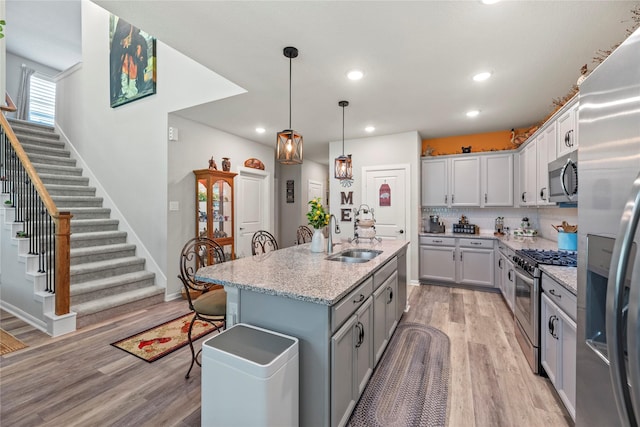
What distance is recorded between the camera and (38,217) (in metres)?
3.36

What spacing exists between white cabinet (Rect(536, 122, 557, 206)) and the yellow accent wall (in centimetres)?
129

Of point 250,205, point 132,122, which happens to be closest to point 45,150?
point 132,122

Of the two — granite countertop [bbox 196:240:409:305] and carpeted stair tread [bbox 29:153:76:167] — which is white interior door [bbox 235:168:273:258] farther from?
carpeted stair tread [bbox 29:153:76:167]

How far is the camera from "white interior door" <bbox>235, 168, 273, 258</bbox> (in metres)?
5.09

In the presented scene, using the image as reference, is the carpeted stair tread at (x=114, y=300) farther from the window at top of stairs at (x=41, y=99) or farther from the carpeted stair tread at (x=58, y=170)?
the window at top of stairs at (x=41, y=99)

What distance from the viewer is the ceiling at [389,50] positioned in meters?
1.95

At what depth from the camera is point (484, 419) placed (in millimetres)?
1808

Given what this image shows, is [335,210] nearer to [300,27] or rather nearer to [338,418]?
[300,27]

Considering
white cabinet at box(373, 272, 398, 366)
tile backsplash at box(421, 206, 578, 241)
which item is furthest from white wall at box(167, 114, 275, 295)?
tile backsplash at box(421, 206, 578, 241)

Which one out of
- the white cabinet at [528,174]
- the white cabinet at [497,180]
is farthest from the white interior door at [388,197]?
the white cabinet at [528,174]

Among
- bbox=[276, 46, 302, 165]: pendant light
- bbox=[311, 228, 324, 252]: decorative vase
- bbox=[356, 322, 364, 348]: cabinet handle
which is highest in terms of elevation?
bbox=[276, 46, 302, 165]: pendant light

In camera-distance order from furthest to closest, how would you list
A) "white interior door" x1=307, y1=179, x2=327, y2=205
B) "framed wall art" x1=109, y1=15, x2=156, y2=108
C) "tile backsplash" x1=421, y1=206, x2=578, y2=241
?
"white interior door" x1=307, y1=179, x2=327, y2=205 < "framed wall art" x1=109, y1=15, x2=156, y2=108 < "tile backsplash" x1=421, y1=206, x2=578, y2=241

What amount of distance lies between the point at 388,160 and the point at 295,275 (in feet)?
12.4

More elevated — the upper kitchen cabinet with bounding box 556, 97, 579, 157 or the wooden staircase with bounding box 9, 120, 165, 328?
the upper kitchen cabinet with bounding box 556, 97, 579, 157
